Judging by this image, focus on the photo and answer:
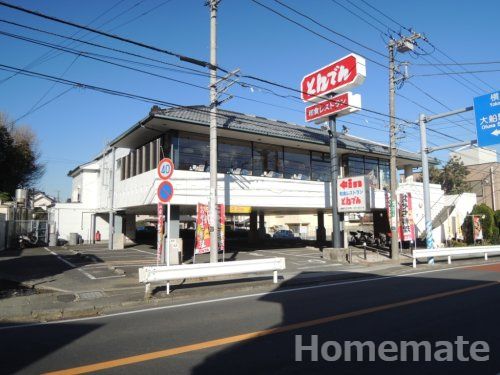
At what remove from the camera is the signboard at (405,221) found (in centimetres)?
2342

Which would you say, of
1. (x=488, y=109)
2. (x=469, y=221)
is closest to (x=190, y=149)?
(x=488, y=109)

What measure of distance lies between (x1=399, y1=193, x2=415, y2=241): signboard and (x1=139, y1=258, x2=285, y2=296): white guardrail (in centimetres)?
1274

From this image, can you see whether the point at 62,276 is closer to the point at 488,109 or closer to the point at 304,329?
the point at 304,329

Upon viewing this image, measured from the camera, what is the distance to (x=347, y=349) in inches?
227

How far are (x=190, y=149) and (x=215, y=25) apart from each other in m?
6.68

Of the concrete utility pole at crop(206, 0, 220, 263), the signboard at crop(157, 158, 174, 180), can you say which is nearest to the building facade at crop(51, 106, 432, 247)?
the concrete utility pole at crop(206, 0, 220, 263)

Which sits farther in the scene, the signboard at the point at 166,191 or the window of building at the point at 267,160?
the window of building at the point at 267,160

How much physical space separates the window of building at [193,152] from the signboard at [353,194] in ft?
24.7

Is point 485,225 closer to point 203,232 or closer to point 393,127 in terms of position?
point 393,127

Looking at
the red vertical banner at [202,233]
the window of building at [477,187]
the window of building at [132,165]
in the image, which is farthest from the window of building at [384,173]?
the window of building at [477,187]

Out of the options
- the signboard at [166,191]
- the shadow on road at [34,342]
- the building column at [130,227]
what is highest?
the signboard at [166,191]

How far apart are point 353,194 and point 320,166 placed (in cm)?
510

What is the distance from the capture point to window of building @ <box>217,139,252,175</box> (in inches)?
835

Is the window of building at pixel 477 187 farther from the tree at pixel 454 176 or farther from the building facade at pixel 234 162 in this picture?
the building facade at pixel 234 162
